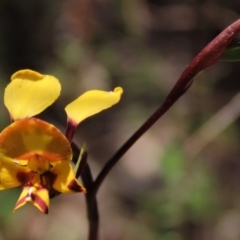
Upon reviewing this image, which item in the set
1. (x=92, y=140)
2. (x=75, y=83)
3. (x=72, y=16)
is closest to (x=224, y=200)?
(x=92, y=140)

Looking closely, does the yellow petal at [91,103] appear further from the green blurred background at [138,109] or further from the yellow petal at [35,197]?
the green blurred background at [138,109]

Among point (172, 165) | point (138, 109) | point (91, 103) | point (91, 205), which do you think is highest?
point (91, 103)

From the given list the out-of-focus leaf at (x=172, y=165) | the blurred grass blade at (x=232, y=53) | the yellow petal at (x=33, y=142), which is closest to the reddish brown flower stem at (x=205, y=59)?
the blurred grass blade at (x=232, y=53)

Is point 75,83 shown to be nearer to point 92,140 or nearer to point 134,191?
point 92,140

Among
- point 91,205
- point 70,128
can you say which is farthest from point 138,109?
point 70,128

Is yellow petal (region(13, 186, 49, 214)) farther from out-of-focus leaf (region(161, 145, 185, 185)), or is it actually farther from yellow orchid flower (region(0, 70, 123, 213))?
out-of-focus leaf (region(161, 145, 185, 185))

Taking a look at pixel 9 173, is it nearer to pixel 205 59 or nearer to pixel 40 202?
pixel 40 202

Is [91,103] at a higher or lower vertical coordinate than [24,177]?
higher
